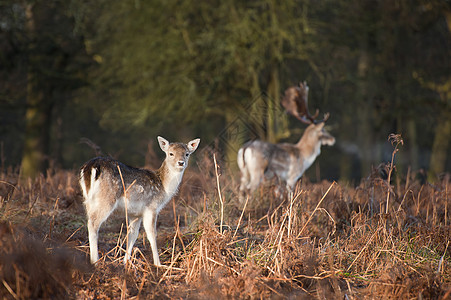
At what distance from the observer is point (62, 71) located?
1391 centimetres

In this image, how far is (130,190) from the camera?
473cm

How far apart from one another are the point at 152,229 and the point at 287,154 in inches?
218

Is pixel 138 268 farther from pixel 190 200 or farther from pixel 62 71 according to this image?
pixel 62 71

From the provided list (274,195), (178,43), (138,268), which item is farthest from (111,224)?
(178,43)

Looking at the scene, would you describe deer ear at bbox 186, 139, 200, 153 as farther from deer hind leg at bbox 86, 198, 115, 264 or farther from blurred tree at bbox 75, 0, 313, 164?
blurred tree at bbox 75, 0, 313, 164

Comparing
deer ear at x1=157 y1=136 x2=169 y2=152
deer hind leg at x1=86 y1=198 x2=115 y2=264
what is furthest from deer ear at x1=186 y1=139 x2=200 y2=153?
deer hind leg at x1=86 y1=198 x2=115 y2=264

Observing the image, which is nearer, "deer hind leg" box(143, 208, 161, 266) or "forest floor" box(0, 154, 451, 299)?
"forest floor" box(0, 154, 451, 299)

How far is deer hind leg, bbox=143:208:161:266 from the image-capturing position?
14.9ft

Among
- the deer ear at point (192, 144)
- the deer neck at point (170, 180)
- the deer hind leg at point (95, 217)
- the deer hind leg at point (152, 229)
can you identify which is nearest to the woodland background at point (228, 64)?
the deer ear at point (192, 144)

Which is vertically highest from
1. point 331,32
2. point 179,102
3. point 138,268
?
point 331,32

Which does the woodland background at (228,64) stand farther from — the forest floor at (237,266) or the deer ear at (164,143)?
the forest floor at (237,266)

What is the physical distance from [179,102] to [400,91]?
7.53 m

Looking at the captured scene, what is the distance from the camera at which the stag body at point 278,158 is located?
9305mm

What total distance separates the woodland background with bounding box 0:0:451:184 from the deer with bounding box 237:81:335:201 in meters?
3.00
